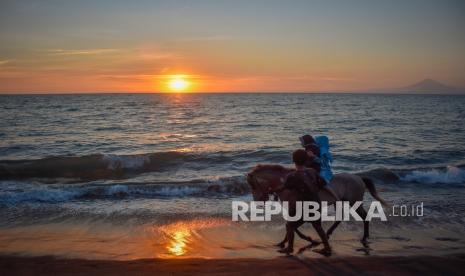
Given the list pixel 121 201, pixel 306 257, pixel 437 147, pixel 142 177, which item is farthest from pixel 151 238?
pixel 437 147

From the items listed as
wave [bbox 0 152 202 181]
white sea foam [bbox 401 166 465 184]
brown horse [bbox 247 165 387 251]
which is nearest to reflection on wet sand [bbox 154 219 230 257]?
brown horse [bbox 247 165 387 251]

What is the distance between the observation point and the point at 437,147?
22.8m

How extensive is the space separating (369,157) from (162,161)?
10054mm

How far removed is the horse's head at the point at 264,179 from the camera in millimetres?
6777

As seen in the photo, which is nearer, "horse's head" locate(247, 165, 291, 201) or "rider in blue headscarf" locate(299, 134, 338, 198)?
"horse's head" locate(247, 165, 291, 201)

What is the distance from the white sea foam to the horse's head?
1008 centimetres

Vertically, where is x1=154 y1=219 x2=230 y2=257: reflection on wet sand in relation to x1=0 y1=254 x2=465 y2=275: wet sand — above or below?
below

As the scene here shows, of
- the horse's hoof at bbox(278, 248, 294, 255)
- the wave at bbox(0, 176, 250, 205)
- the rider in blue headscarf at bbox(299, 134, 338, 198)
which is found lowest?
the wave at bbox(0, 176, 250, 205)

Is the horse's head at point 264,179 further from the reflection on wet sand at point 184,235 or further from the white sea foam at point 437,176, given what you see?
the white sea foam at point 437,176

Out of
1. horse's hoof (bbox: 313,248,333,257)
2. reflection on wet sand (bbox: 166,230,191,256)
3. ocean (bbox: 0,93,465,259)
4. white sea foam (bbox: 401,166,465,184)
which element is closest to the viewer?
horse's hoof (bbox: 313,248,333,257)

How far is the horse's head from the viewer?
6.78 meters

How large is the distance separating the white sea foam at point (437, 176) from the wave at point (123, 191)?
Answer: 21.4ft

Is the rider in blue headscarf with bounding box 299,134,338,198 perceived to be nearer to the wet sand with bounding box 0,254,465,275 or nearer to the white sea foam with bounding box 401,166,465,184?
the wet sand with bounding box 0,254,465,275

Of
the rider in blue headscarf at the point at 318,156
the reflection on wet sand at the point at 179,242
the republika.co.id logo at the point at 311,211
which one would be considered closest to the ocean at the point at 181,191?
the reflection on wet sand at the point at 179,242
